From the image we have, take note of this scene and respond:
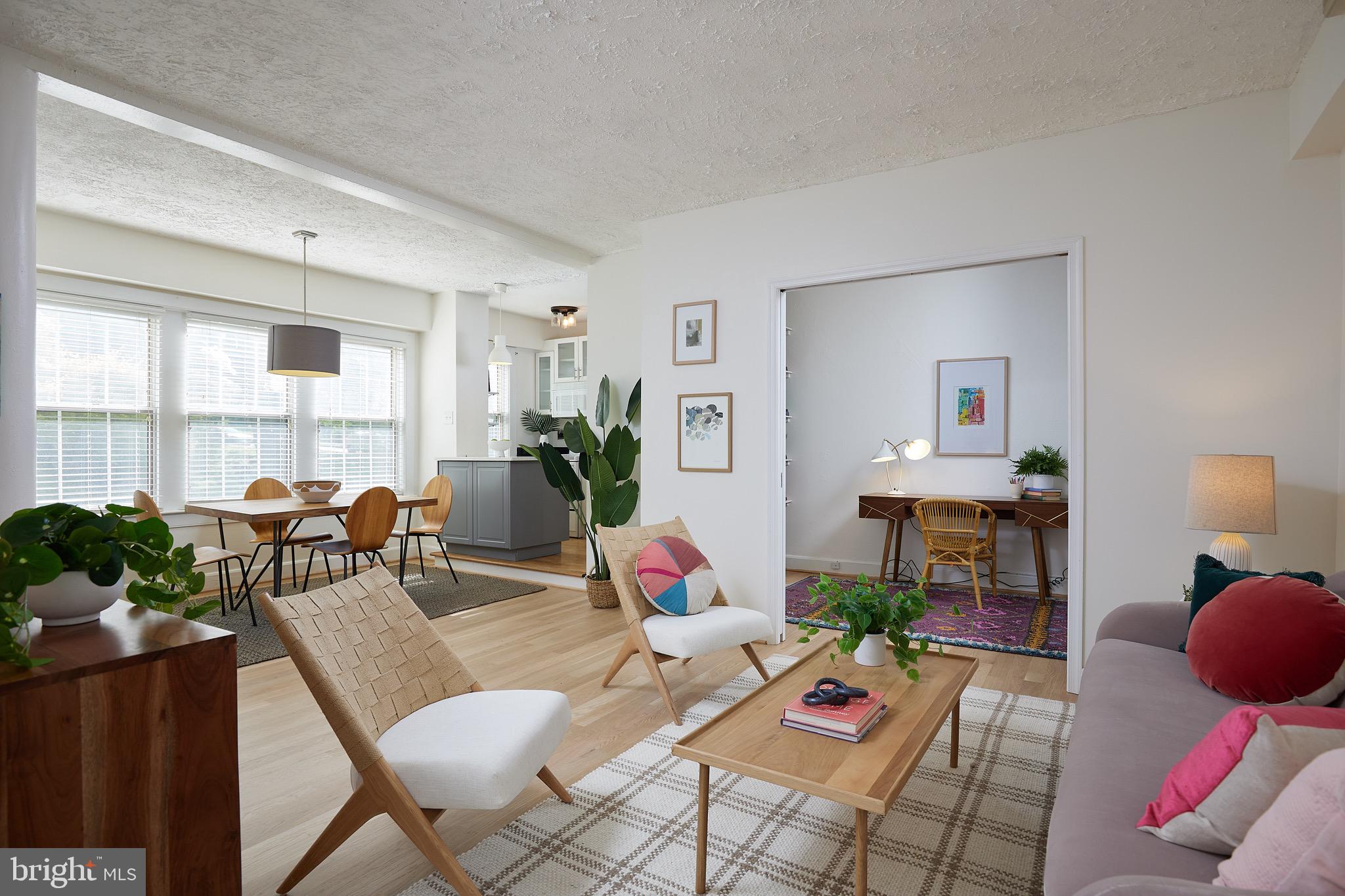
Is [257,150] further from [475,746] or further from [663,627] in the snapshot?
[475,746]

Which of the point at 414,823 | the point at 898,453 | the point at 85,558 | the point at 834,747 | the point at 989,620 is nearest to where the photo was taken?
the point at 85,558

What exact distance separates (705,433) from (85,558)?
3.28 m

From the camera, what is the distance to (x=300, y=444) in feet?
20.2

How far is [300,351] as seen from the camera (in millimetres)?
4590

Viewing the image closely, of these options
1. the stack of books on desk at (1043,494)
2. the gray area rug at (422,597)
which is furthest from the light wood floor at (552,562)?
the stack of books on desk at (1043,494)

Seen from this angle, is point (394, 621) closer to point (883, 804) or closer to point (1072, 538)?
point (883, 804)

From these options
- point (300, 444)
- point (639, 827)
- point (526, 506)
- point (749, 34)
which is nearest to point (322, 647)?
point (639, 827)

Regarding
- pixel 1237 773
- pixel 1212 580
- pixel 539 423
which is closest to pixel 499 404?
pixel 539 423

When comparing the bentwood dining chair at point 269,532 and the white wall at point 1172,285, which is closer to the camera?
the white wall at point 1172,285

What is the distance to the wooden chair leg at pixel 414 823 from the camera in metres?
→ 1.67

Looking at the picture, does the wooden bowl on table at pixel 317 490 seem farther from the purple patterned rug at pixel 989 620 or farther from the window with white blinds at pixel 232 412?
the purple patterned rug at pixel 989 620

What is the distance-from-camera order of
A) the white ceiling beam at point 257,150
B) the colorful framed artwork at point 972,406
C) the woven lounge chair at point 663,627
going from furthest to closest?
the colorful framed artwork at point 972,406 → the woven lounge chair at point 663,627 → the white ceiling beam at point 257,150

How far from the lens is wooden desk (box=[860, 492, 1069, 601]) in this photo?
4750 mm

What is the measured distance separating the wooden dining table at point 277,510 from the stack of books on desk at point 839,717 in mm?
3439
